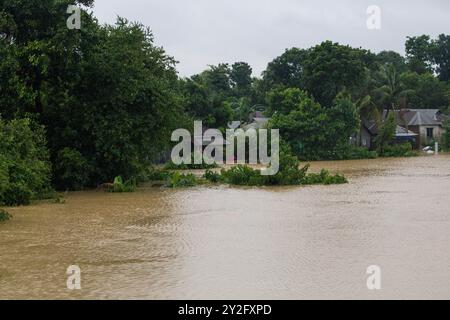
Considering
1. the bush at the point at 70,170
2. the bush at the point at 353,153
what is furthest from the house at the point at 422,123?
the bush at the point at 70,170

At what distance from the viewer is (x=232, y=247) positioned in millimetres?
12617

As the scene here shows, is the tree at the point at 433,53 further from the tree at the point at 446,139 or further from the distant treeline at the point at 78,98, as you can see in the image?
the distant treeline at the point at 78,98

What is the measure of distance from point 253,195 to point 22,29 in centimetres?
1064

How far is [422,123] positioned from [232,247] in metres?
49.9

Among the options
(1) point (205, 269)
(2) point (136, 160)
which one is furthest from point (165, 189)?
(1) point (205, 269)

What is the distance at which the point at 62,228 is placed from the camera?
15.4m

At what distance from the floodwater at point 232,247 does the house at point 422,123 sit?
3830 centimetres

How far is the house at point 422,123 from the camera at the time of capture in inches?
2311

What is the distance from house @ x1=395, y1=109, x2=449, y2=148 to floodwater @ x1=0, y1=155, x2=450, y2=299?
1508 inches

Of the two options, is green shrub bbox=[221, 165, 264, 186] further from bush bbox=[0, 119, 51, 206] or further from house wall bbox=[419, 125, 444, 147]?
house wall bbox=[419, 125, 444, 147]

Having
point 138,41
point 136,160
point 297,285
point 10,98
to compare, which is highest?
point 138,41

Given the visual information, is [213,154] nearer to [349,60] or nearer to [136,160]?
[349,60]

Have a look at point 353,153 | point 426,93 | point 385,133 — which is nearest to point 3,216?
point 353,153

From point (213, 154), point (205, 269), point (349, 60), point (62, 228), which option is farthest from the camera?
point (349, 60)
